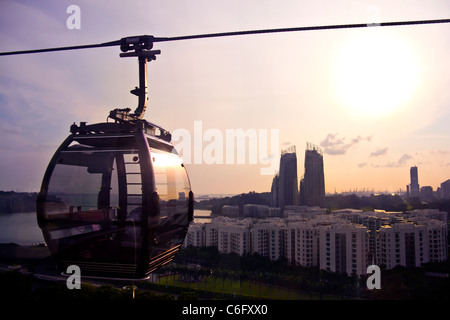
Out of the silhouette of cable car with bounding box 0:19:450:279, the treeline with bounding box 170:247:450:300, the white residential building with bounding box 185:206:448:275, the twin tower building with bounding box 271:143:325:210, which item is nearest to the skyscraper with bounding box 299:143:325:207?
the twin tower building with bounding box 271:143:325:210

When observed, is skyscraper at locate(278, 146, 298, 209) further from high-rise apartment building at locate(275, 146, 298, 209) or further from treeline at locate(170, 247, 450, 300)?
treeline at locate(170, 247, 450, 300)

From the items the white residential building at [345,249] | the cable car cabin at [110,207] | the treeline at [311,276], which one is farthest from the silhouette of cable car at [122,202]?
the white residential building at [345,249]

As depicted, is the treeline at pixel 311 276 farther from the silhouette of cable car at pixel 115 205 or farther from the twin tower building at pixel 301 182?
the silhouette of cable car at pixel 115 205

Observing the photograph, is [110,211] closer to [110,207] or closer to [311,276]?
[110,207]

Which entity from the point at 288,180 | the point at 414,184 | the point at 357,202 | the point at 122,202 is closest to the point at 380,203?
the point at 357,202

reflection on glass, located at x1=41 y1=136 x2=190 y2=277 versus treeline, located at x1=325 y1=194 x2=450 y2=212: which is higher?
reflection on glass, located at x1=41 y1=136 x2=190 y2=277
